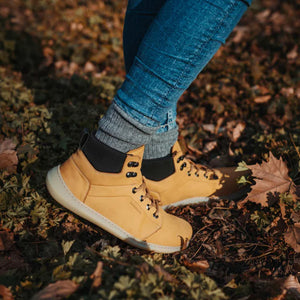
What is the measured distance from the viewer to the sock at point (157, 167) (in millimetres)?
1770

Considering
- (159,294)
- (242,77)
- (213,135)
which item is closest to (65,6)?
(242,77)

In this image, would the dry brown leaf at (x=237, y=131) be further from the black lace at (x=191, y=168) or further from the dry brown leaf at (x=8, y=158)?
the dry brown leaf at (x=8, y=158)

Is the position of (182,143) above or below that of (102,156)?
below

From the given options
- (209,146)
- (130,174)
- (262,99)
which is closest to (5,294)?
(130,174)

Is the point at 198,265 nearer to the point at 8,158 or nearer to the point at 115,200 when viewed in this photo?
the point at 115,200

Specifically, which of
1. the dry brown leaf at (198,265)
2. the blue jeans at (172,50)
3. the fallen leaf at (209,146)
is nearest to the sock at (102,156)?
the blue jeans at (172,50)

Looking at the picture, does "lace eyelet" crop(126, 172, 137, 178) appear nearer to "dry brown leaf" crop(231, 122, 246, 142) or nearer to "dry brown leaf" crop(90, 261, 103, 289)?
"dry brown leaf" crop(90, 261, 103, 289)

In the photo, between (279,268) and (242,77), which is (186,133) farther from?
(279,268)

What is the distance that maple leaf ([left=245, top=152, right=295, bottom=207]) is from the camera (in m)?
1.69

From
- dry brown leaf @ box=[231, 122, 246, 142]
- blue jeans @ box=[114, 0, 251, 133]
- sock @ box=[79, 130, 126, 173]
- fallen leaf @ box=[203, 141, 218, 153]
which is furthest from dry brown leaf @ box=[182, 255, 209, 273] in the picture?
dry brown leaf @ box=[231, 122, 246, 142]

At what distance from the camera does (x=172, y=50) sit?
1.20 m

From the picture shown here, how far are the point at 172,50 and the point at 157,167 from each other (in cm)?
79

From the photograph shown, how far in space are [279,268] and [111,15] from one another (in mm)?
4325

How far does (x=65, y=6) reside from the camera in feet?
15.2
